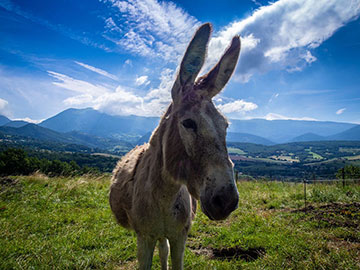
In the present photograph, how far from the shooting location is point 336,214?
6402 millimetres

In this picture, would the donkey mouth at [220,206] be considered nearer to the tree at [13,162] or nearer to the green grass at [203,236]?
the green grass at [203,236]

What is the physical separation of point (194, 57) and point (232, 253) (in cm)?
507

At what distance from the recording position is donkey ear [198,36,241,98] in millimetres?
2047

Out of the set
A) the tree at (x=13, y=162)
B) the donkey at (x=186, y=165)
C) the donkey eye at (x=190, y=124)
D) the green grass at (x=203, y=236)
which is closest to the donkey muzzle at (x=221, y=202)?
the donkey at (x=186, y=165)

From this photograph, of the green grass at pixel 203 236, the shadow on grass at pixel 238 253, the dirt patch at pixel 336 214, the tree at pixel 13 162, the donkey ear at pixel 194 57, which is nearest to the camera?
the donkey ear at pixel 194 57

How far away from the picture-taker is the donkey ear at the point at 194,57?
6.33ft

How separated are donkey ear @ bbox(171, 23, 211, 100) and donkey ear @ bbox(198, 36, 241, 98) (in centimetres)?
16

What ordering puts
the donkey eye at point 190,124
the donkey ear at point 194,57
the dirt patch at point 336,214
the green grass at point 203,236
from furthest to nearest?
the dirt patch at point 336,214
the green grass at point 203,236
the donkey ear at point 194,57
the donkey eye at point 190,124

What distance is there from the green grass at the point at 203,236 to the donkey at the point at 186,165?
2.45 meters

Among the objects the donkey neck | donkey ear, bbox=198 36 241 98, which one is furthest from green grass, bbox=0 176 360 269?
donkey ear, bbox=198 36 241 98

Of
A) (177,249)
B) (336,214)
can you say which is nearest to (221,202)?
(177,249)

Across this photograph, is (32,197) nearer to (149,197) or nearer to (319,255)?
(149,197)

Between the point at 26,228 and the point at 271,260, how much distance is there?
687cm

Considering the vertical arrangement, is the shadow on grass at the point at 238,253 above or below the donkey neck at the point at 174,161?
below
